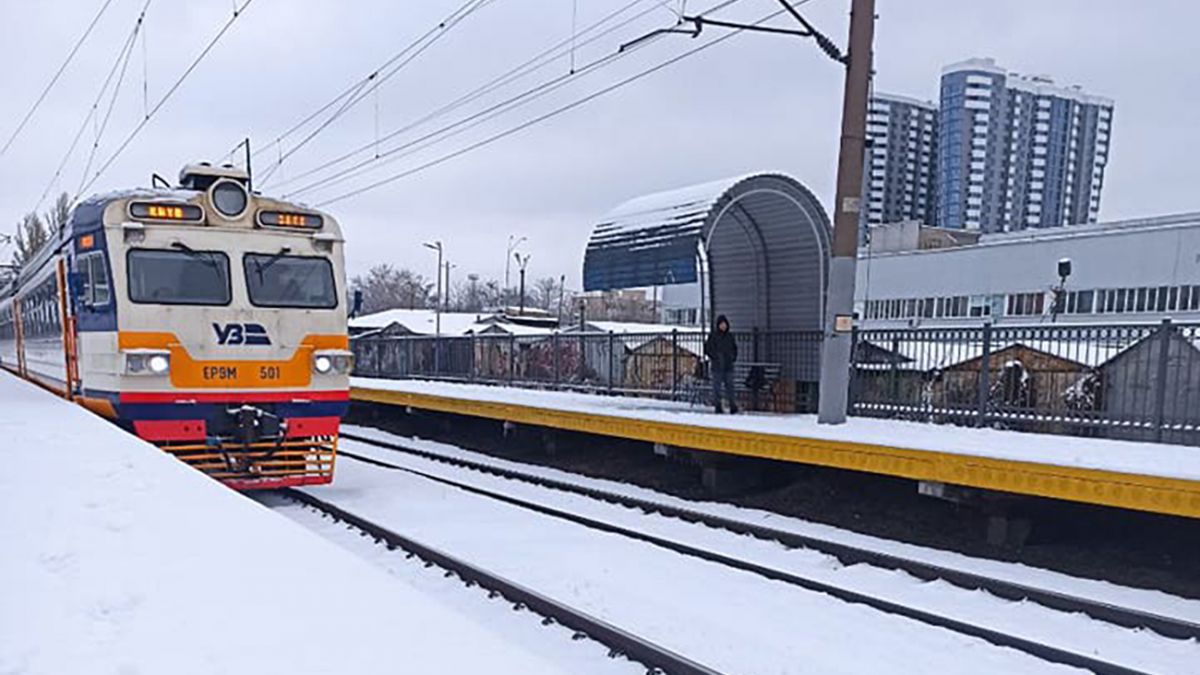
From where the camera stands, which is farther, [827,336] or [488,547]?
[827,336]

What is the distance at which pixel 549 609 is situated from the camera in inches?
250

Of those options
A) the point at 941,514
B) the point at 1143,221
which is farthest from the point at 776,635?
the point at 1143,221

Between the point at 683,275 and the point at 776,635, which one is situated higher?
the point at 683,275

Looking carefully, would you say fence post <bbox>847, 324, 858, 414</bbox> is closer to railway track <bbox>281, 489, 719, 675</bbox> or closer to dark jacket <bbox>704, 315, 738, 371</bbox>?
dark jacket <bbox>704, 315, 738, 371</bbox>

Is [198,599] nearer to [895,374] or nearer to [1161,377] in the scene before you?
[1161,377]

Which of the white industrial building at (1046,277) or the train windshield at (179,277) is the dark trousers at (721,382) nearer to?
the train windshield at (179,277)

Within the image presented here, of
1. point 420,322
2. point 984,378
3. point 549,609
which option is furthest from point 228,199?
point 420,322

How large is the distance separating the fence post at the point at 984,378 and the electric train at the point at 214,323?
7.33 m

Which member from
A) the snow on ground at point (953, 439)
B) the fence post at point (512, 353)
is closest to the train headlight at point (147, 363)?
the snow on ground at point (953, 439)

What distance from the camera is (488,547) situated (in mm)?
8609

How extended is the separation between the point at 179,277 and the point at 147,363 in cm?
107

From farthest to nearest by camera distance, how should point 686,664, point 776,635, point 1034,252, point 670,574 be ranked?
1. point 1034,252
2. point 670,574
3. point 776,635
4. point 686,664

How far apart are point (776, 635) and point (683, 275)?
717 centimetres

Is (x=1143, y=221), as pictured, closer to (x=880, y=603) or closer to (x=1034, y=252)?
(x=1034, y=252)
